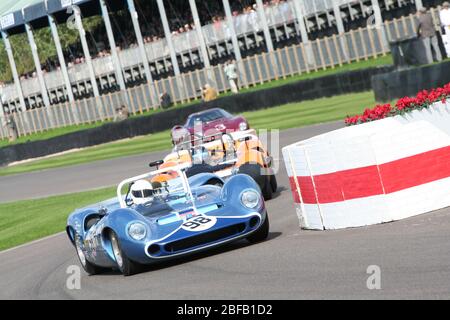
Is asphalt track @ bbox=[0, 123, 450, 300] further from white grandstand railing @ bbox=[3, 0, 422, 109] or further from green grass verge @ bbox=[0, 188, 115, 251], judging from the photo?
white grandstand railing @ bbox=[3, 0, 422, 109]

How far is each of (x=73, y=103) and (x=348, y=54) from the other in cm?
1625

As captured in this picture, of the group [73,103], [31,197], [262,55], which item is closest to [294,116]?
[31,197]

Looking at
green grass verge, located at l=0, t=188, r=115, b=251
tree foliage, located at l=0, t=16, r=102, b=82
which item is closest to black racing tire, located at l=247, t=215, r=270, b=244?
green grass verge, located at l=0, t=188, r=115, b=251

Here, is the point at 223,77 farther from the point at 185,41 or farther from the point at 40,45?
the point at 40,45

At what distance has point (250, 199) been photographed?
10.7 metres

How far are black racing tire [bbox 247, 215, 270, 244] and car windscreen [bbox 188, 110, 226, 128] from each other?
1580cm

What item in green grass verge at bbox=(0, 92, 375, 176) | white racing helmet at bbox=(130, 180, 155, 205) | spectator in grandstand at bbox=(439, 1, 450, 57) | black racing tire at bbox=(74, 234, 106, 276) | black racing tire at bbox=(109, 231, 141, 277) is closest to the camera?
black racing tire at bbox=(109, 231, 141, 277)

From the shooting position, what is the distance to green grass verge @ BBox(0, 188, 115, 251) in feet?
60.9

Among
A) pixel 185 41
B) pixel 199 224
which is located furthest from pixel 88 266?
pixel 185 41

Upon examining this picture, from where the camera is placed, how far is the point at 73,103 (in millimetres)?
51312

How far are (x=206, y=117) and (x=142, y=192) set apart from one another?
16.0m

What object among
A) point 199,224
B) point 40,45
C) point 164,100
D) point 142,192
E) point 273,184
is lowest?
point 273,184


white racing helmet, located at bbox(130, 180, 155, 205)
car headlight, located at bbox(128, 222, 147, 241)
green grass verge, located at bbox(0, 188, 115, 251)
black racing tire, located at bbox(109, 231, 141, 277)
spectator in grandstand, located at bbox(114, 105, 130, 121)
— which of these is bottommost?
green grass verge, located at bbox(0, 188, 115, 251)
